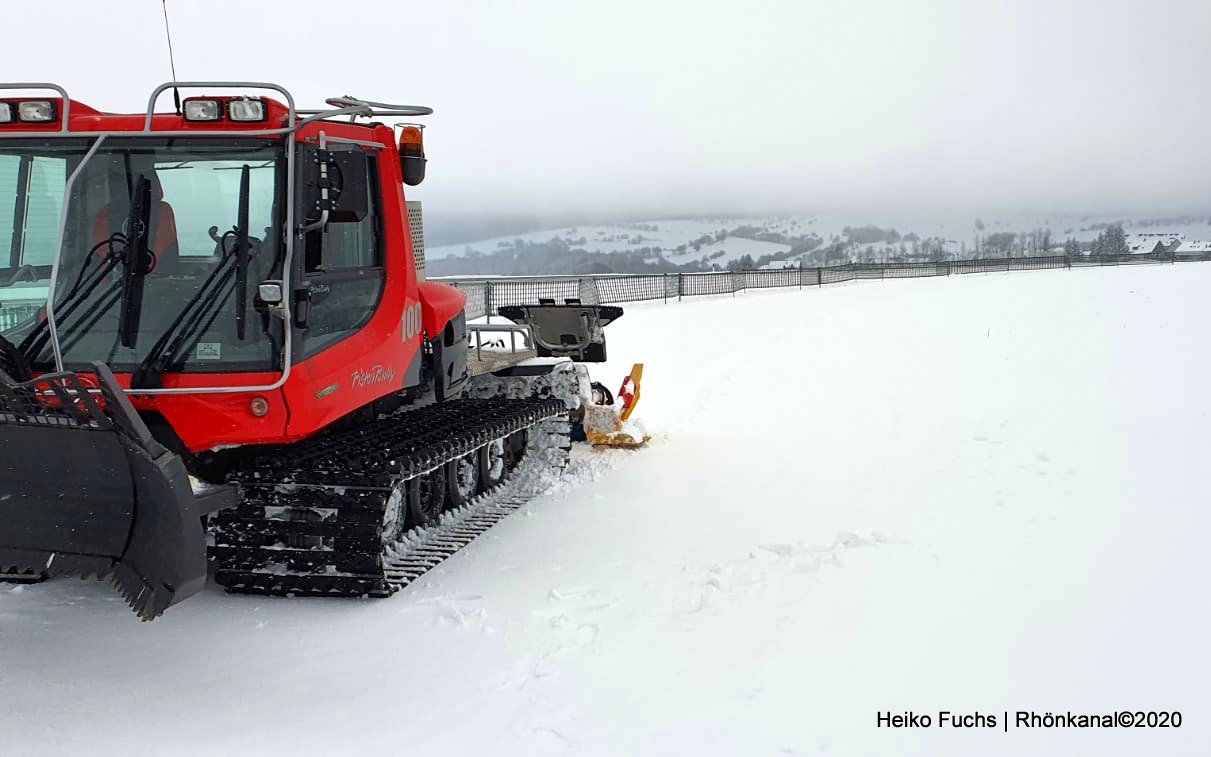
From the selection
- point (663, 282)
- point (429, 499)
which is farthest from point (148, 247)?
point (663, 282)

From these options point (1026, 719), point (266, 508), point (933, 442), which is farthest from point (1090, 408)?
point (266, 508)

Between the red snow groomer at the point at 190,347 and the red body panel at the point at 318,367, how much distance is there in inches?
0.5

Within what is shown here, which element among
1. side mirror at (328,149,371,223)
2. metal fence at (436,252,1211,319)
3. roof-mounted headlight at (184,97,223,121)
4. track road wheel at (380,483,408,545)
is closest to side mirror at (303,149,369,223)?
side mirror at (328,149,371,223)

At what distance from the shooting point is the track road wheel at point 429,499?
22.9ft

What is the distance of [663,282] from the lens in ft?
97.4

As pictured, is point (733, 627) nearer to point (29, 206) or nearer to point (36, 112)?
point (29, 206)

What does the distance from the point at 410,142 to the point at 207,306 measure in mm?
1898

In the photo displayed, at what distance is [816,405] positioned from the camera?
1229 cm

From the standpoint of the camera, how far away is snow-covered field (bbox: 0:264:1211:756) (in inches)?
170

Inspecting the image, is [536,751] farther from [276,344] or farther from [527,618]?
[276,344]

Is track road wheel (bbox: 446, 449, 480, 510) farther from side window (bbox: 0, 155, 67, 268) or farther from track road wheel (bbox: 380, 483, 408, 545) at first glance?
side window (bbox: 0, 155, 67, 268)

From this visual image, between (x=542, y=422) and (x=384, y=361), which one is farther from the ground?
(x=384, y=361)

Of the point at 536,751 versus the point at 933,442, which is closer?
the point at 536,751

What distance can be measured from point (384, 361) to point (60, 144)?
2.02 metres
